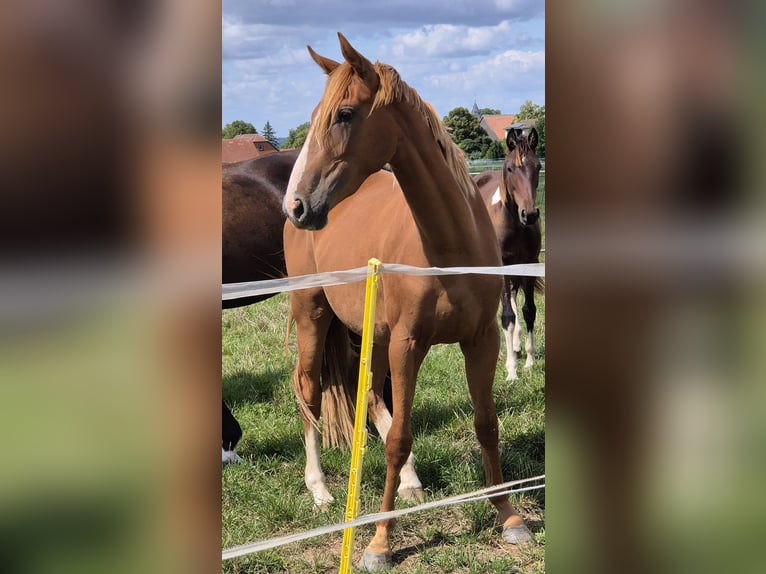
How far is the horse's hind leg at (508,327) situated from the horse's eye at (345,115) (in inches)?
126

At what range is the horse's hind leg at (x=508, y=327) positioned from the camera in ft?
18.3

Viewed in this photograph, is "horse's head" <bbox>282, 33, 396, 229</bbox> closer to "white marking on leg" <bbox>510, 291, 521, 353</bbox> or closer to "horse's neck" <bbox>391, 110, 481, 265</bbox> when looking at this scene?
"horse's neck" <bbox>391, 110, 481, 265</bbox>

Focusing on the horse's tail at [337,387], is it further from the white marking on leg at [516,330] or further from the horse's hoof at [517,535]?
the white marking on leg at [516,330]

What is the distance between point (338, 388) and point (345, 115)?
1707mm

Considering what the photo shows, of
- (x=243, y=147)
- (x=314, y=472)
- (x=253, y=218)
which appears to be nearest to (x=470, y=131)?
(x=243, y=147)

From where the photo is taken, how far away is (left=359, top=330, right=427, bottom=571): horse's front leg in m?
2.93

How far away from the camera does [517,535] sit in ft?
10.2

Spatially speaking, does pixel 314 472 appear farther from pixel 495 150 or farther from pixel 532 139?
pixel 495 150

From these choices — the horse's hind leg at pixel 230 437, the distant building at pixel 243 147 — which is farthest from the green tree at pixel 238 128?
the horse's hind leg at pixel 230 437

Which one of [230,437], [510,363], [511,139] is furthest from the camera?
[511,139]
